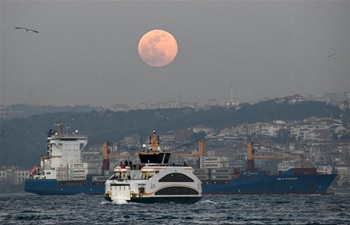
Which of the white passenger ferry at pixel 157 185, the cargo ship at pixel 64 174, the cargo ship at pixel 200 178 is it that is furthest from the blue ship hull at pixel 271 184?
the white passenger ferry at pixel 157 185

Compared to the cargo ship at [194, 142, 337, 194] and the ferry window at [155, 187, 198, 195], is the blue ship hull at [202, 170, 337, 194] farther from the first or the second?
the ferry window at [155, 187, 198, 195]

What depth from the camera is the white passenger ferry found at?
106125 mm

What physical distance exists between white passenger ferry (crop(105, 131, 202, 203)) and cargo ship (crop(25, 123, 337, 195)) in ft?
212

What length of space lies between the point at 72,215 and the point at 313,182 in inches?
3337

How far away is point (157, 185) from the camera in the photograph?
10619cm

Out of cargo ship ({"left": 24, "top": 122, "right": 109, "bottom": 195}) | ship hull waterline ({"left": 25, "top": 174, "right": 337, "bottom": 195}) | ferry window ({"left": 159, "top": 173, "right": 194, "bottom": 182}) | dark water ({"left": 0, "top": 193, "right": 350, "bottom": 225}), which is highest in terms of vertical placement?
cargo ship ({"left": 24, "top": 122, "right": 109, "bottom": 195})

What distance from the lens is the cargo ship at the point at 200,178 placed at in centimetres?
17188

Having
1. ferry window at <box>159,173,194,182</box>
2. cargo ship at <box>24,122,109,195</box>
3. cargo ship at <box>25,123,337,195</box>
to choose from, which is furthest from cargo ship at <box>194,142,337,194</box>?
ferry window at <box>159,173,194,182</box>

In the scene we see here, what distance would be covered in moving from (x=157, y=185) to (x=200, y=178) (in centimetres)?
7045

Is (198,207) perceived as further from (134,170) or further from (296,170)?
(296,170)

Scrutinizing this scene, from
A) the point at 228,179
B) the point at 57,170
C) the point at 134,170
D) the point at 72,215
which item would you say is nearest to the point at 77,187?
the point at 57,170

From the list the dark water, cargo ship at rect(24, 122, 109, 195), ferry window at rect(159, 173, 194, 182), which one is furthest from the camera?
cargo ship at rect(24, 122, 109, 195)

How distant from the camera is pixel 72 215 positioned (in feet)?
308

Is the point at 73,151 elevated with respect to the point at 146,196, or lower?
elevated
